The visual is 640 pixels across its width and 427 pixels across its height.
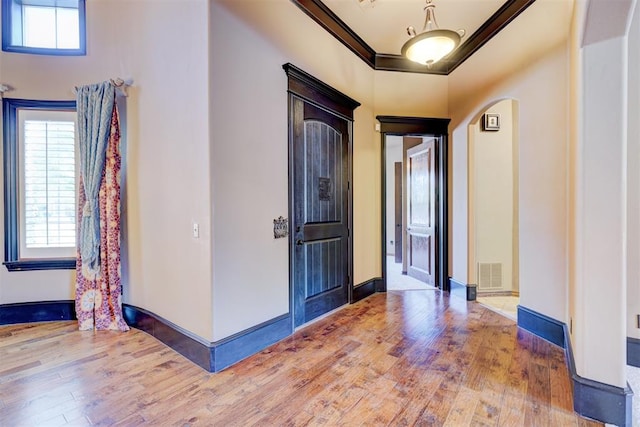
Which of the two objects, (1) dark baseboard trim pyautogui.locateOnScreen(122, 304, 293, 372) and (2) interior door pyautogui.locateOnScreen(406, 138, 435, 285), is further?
(2) interior door pyautogui.locateOnScreen(406, 138, 435, 285)

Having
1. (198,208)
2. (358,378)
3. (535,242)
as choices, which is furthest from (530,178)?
(198,208)

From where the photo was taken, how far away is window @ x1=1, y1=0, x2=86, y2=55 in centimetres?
333

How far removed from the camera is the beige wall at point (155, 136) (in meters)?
2.42

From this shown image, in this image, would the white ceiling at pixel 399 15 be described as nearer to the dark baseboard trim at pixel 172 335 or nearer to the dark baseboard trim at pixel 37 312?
the dark baseboard trim at pixel 172 335

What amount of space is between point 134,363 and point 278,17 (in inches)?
126

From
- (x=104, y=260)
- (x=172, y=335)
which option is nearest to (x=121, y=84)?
(x=104, y=260)

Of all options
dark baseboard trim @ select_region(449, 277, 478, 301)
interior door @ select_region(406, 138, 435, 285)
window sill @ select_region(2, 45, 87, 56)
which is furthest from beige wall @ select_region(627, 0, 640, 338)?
window sill @ select_region(2, 45, 87, 56)

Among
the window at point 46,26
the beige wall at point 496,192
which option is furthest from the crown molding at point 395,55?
the window at point 46,26

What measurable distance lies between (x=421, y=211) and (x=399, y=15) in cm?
272

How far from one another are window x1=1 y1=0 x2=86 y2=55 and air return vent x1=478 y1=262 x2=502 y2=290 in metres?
5.45

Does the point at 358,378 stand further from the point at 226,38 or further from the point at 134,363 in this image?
the point at 226,38

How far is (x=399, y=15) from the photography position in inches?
137

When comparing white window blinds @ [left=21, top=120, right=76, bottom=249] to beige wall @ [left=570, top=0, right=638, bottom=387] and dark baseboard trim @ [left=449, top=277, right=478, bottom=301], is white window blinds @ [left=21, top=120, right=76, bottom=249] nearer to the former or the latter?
beige wall @ [left=570, top=0, right=638, bottom=387]

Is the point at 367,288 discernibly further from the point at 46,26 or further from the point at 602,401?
the point at 46,26
